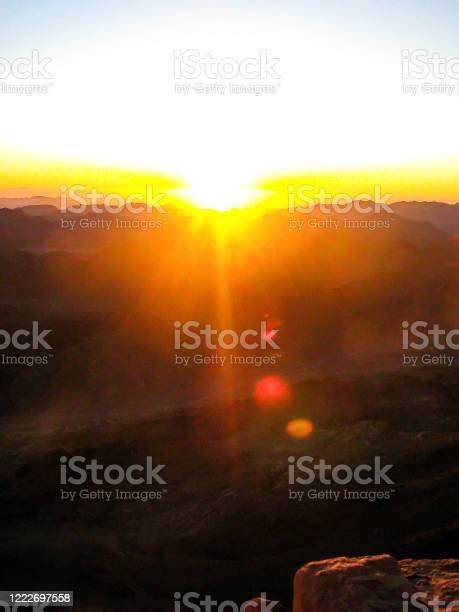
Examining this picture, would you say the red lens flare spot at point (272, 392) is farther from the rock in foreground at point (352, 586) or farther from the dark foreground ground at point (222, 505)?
the rock in foreground at point (352, 586)

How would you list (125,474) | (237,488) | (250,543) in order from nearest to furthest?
1. (250,543)
2. (237,488)
3. (125,474)

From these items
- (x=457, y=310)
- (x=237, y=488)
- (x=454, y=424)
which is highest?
(x=457, y=310)

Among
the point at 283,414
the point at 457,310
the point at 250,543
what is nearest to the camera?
the point at 250,543

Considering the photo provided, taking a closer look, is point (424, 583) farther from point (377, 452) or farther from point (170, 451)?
point (170, 451)

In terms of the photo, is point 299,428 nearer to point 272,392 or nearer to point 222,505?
point 272,392

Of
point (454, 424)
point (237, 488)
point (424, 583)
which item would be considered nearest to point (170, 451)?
point (237, 488)

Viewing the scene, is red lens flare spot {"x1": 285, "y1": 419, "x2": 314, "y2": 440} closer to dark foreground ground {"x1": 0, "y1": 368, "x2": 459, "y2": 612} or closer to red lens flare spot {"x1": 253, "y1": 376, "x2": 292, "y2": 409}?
dark foreground ground {"x1": 0, "y1": 368, "x2": 459, "y2": 612}

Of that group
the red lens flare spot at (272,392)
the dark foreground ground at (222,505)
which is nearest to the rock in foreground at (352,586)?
the dark foreground ground at (222,505)

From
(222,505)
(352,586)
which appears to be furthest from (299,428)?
(352,586)
